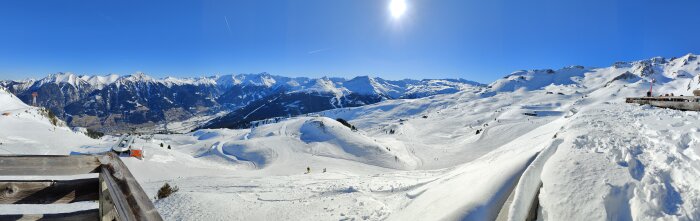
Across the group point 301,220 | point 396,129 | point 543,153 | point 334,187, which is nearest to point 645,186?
point 543,153

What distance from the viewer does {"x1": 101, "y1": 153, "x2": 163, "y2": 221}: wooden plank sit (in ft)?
8.71

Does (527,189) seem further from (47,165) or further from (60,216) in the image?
(47,165)

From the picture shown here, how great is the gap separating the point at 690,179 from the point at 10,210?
13.2 m

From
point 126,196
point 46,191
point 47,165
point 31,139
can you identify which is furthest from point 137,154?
point 126,196

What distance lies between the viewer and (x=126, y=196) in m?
2.96

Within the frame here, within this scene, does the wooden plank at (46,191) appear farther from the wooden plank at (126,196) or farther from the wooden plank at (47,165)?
the wooden plank at (126,196)

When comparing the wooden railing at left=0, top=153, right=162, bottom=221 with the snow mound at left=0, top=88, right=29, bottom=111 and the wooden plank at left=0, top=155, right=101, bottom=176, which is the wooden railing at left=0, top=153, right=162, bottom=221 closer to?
the wooden plank at left=0, top=155, right=101, bottom=176

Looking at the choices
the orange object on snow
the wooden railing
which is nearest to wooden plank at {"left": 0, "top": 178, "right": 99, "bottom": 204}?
the wooden railing

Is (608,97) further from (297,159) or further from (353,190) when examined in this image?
(353,190)

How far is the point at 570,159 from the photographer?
568cm

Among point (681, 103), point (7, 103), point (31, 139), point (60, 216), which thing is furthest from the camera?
point (7, 103)

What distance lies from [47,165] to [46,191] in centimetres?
28

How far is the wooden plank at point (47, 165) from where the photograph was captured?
11.4 ft

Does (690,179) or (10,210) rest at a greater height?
(690,179)
